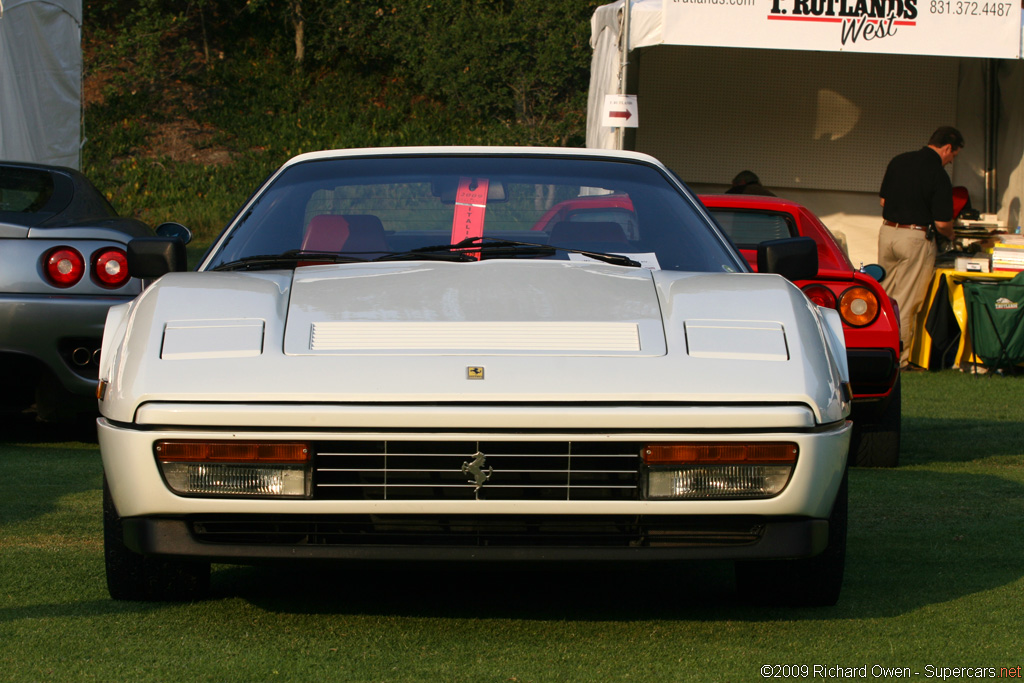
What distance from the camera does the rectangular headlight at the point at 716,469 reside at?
253cm

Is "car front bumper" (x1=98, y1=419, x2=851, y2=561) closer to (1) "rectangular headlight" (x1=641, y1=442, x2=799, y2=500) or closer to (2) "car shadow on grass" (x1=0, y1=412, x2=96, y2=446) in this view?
(1) "rectangular headlight" (x1=641, y1=442, x2=799, y2=500)

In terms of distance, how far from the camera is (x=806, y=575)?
2.97m

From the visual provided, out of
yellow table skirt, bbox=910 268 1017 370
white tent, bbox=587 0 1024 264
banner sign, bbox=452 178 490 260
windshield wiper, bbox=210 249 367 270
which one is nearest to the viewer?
windshield wiper, bbox=210 249 367 270

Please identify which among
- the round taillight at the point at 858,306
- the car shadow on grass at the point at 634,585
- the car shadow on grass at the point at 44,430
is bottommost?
the car shadow on grass at the point at 44,430

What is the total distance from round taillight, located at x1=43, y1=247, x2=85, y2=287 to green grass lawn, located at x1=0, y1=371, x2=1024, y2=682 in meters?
1.47

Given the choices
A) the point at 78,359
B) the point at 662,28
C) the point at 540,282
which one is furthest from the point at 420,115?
the point at 540,282

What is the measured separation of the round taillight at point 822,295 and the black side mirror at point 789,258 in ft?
6.20

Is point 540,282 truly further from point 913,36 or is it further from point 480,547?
point 913,36

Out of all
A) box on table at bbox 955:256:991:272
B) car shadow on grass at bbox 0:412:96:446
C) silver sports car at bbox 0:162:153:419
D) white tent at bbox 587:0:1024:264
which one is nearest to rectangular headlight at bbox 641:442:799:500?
silver sports car at bbox 0:162:153:419

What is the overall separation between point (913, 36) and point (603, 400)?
8.05 m

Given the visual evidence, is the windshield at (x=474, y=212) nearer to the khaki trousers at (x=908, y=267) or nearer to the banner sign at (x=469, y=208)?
the banner sign at (x=469, y=208)

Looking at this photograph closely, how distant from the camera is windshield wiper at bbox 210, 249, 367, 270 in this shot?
129 inches

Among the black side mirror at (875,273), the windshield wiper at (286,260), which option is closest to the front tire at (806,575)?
the windshield wiper at (286,260)

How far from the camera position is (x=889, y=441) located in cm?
554
